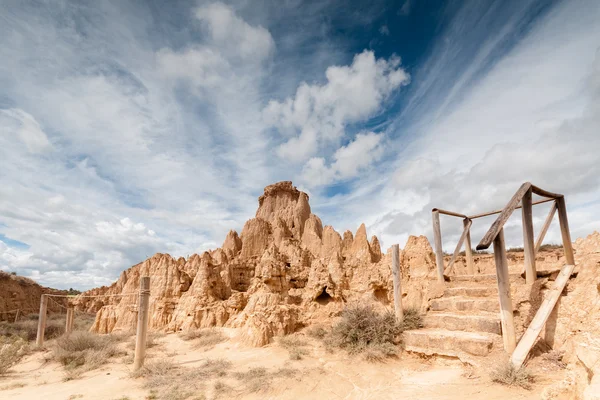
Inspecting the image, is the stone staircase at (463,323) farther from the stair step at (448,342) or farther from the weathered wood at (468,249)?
the weathered wood at (468,249)

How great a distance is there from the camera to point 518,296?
211 inches

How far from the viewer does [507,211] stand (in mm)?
4715

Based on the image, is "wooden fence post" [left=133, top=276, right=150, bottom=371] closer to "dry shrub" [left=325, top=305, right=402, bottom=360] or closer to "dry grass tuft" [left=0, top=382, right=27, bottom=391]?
"dry grass tuft" [left=0, top=382, right=27, bottom=391]

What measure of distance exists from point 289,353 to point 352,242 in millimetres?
17077

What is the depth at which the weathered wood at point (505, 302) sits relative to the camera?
4.45 meters

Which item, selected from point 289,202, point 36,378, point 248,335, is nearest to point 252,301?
point 248,335

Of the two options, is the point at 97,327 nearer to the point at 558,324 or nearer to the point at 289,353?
the point at 289,353

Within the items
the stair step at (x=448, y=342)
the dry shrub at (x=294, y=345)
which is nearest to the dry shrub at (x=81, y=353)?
the dry shrub at (x=294, y=345)

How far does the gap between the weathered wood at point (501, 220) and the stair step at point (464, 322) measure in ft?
5.72

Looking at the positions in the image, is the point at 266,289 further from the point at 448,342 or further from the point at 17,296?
the point at 17,296

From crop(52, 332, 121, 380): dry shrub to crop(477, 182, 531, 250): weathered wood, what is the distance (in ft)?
29.4

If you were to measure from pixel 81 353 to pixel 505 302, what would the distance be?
34.0ft

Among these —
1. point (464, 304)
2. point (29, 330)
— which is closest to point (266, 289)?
point (464, 304)

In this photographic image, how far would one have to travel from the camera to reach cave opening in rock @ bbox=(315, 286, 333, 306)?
10.7 meters
